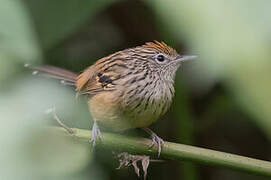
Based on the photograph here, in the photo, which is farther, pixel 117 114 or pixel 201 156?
pixel 117 114

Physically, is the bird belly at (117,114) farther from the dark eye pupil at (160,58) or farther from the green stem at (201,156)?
the green stem at (201,156)

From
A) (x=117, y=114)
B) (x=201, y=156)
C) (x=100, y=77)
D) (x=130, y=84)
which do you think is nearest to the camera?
(x=201, y=156)

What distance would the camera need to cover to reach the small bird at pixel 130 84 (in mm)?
2865

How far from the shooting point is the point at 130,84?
3.06 meters

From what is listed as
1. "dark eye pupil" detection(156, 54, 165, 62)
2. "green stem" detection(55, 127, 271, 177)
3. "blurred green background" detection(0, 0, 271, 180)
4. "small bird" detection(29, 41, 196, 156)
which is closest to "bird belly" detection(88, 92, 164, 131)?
"small bird" detection(29, 41, 196, 156)

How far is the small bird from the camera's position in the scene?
2.87 meters

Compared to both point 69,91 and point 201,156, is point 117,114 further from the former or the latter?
point 69,91

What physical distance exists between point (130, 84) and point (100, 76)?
29 centimetres

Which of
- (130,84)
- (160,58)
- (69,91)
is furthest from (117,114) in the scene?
(69,91)

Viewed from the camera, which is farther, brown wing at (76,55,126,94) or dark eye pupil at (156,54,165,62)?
dark eye pupil at (156,54,165,62)

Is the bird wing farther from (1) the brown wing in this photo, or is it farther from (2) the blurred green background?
(2) the blurred green background

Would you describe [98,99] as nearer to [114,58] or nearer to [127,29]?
[114,58]

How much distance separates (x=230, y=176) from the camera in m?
4.02

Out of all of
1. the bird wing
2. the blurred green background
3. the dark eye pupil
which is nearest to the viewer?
the blurred green background
